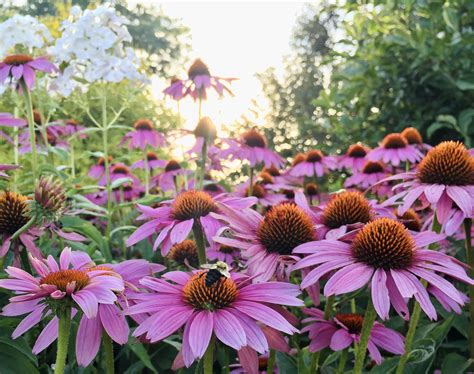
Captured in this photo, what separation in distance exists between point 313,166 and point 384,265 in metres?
2.00

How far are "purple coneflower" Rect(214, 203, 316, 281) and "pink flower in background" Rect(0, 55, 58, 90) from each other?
995 millimetres

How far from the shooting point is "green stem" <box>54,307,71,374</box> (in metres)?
0.83

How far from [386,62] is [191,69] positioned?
167 centimetres

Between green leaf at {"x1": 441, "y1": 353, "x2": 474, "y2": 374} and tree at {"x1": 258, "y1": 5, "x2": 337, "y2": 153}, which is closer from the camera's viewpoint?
green leaf at {"x1": 441, "y1": 353, "x2": 474, "y2": 374}

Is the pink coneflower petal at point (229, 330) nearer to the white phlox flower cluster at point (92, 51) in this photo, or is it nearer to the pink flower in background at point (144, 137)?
the white phlox flower cluster at point (92, 51)

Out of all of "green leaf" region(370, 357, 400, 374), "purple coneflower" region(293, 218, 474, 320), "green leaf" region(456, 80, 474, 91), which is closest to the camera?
"purple coneflower" region(293, 218, 474, 320)

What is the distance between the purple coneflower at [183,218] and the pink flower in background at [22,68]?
0.76 metres

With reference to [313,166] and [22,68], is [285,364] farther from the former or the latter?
[313,166]

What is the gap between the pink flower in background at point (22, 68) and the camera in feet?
5.89

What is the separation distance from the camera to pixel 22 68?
182cm

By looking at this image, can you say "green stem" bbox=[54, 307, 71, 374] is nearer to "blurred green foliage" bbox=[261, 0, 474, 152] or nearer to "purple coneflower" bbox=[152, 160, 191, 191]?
"purple coneflower" bbox=[152, 160, 191, 191]

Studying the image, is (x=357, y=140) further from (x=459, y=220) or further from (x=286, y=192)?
(x=459, y=220)

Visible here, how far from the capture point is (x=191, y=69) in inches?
89.0

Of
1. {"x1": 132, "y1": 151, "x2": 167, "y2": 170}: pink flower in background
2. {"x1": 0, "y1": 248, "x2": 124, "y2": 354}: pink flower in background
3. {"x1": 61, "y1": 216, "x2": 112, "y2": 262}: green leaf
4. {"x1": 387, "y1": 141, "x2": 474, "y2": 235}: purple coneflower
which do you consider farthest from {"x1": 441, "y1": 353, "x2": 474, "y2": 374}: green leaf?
{"x1": 132, "y1": 151, "x2": 167, "y2": 170}: pink flower in background
